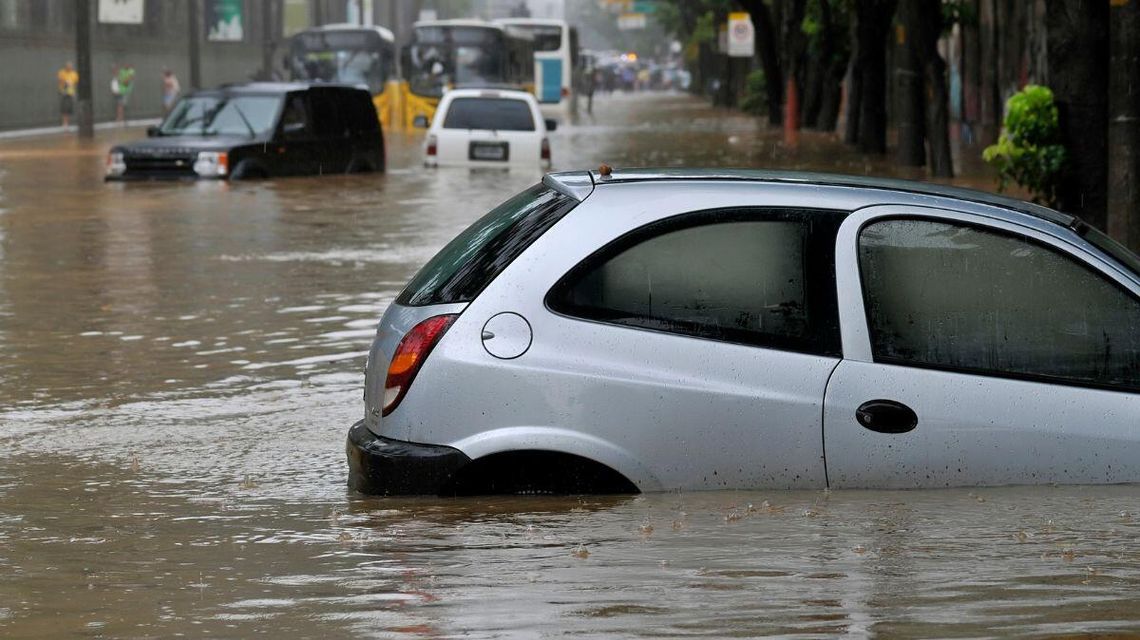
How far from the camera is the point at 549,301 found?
639 cm

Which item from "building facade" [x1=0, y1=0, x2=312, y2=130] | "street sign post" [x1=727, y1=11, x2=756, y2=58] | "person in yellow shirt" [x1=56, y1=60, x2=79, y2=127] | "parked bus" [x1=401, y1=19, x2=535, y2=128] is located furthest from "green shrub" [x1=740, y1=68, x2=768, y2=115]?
"person in yellow shirt" [x1=56, y1=60, x2=79, y2=127]

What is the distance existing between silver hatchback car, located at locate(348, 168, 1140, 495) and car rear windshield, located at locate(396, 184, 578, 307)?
0.02 metres

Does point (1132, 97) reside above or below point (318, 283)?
above

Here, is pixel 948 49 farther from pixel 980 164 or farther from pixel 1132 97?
pixel 1132 97

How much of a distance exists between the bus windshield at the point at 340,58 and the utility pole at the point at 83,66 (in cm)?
793

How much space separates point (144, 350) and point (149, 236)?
8.33 meters

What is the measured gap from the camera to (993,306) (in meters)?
6.50

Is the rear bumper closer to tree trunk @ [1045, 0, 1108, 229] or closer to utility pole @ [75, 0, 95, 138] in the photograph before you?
tree trunk @ [1045, 0, 1108, 229]

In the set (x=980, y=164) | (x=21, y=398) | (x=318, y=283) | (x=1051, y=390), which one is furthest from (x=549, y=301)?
(x=980, y=164)

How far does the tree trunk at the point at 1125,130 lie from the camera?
14.1m

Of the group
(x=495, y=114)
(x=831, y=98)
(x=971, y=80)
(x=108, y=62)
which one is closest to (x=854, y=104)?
(x=971, y=80)

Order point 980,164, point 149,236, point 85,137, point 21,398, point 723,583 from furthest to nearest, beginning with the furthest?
point 85,137
point 980,164
point 149,236
point 21,398
point 723,583

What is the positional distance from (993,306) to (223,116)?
22.9m

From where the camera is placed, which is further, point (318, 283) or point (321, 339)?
point (318, 283)
